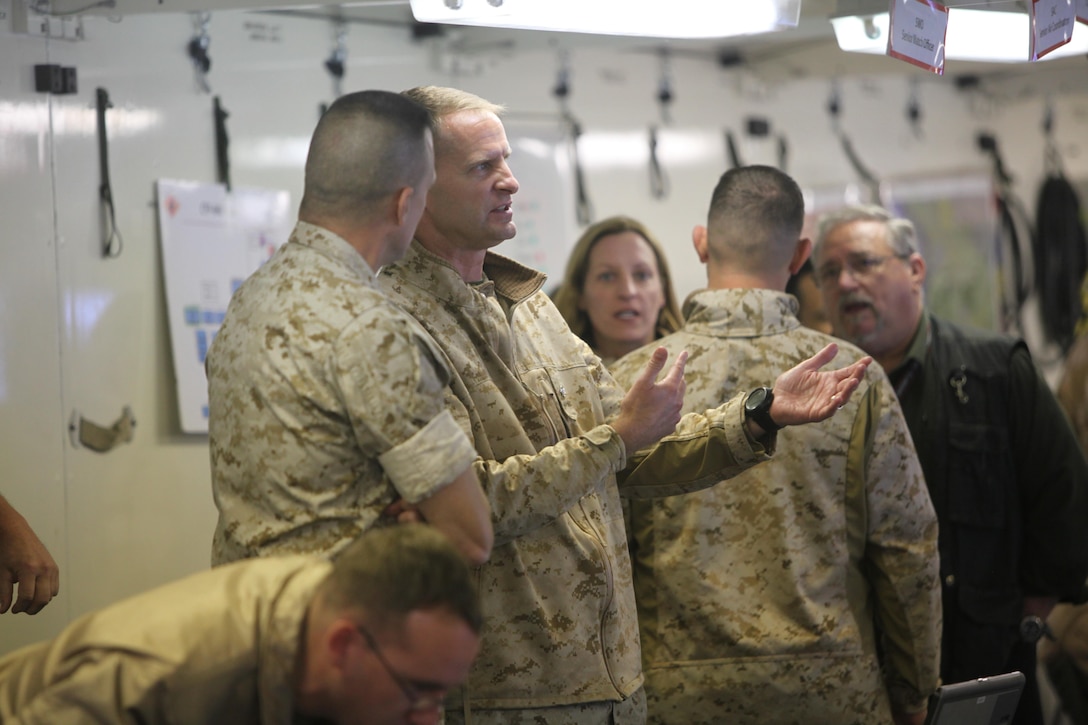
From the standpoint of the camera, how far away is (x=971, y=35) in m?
3.10

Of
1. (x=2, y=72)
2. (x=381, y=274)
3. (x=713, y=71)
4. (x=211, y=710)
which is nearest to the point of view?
(x=211, y=710)

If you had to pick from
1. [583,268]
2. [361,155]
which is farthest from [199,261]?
[361,155]

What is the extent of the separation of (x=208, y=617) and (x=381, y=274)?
86 centimetres

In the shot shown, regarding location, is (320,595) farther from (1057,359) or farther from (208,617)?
(1057,359)

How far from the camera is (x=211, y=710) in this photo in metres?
1.55

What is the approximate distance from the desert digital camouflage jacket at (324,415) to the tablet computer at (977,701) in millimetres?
1410

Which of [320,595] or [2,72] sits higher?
[2,72]

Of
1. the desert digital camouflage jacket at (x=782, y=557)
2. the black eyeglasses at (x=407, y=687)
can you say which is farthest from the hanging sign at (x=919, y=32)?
the black eyeglasses at (x=407, y=687)

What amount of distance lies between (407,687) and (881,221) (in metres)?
2.59

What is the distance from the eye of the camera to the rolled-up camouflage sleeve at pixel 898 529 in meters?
2.70

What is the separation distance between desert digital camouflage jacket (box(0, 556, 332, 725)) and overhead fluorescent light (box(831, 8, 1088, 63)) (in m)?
2.05

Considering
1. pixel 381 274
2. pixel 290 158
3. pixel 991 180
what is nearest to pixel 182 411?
pixel 290 158

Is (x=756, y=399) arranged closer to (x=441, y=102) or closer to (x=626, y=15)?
(x=441, y=102)

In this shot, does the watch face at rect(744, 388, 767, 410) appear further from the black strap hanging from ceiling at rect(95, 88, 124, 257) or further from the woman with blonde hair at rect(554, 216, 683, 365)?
the black strap hanging from ceiling at rect(95, 88, 124, 257)
